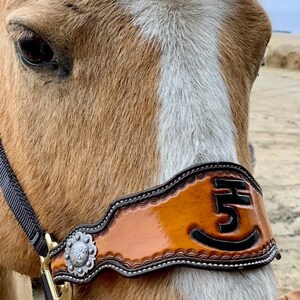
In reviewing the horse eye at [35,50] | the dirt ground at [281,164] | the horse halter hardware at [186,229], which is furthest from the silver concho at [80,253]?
the dirt ground at [281,164]

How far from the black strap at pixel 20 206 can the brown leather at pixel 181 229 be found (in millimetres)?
289

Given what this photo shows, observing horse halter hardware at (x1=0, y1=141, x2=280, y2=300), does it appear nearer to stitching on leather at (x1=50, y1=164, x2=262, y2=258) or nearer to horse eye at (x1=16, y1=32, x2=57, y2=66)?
stitching on leather at (x1=50, y1=164, x2=262, y2=258)

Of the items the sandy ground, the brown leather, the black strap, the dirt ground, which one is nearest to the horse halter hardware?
the brown leather

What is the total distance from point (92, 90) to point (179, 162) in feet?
1.07

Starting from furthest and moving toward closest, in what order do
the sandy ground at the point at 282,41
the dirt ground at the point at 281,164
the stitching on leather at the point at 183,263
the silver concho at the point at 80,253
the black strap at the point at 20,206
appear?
the sandy ground at the point at 282,41, the dirt ground at the point at 281,164, the black strap at the point at 20,206, the silver concho at the point at 80,253, the stitching on leather at the point at 183,263

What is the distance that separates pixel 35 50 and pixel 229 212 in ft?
2.26

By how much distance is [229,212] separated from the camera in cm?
149

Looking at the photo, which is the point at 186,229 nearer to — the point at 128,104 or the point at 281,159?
the point at 128,104

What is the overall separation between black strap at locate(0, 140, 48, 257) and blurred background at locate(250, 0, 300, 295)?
135 centimetres

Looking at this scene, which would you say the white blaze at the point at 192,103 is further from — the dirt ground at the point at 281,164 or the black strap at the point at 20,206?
the dirt ground at the point at 281,164

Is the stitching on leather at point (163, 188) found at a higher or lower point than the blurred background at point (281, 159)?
higher

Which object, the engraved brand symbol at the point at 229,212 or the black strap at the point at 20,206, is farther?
the black strap at the point at 20,206

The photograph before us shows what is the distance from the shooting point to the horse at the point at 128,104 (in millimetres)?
1506

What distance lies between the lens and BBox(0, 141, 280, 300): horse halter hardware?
4.80ft
